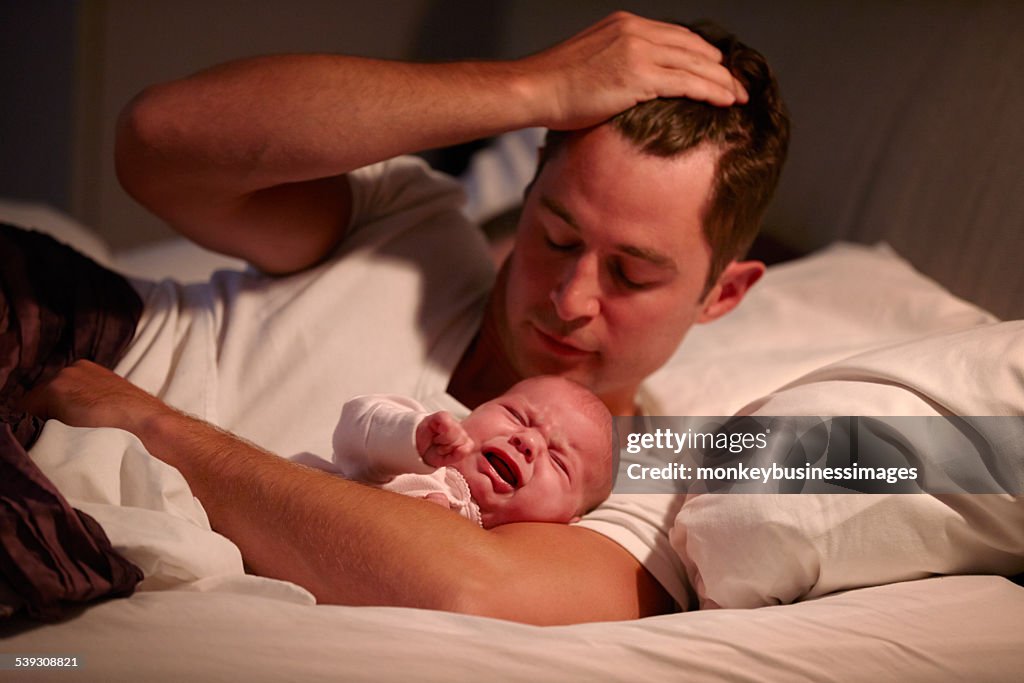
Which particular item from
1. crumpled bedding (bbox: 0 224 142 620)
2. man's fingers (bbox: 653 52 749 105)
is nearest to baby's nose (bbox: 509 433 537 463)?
crumpled bedding (bbox: 0 224 142 620)

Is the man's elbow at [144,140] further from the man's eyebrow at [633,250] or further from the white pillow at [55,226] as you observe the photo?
the white pillow at [55,226]

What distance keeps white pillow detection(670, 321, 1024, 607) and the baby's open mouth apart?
0.70 feet

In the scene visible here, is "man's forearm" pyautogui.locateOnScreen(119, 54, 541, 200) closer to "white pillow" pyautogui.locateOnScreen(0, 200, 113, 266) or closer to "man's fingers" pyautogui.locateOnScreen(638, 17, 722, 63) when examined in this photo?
"man's fingers" pyautogui.locateOnScreen(638, 17, 722, 63)

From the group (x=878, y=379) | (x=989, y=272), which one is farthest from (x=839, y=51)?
(x=878, y=379)

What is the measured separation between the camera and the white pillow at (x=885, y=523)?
1.13 metres

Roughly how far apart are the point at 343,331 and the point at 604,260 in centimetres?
41

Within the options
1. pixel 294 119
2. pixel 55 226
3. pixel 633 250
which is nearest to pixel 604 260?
pixel 633 250

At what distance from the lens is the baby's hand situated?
1.09m

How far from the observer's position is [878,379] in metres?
1.25

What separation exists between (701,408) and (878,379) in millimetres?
445

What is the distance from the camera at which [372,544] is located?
1055 mm

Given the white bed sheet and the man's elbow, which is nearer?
the white bed sheet

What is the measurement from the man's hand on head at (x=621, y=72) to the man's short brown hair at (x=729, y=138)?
2 centimetres

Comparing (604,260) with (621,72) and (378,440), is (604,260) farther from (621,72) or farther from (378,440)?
(378,440)
